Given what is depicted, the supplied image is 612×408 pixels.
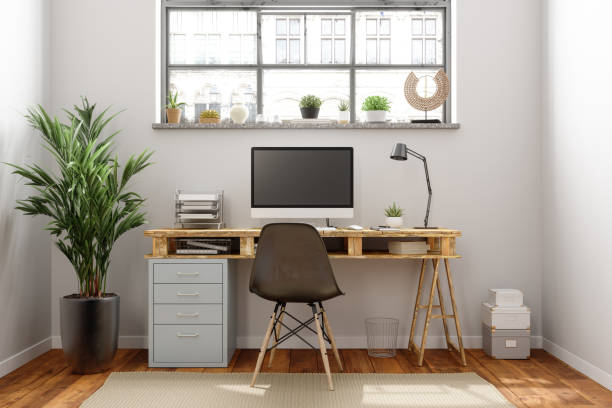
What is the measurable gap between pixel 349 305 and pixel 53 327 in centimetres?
201

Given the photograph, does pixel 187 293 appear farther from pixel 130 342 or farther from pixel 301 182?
pixel 301 182

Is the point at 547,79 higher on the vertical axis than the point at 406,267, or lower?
higher

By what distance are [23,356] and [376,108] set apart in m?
2.73

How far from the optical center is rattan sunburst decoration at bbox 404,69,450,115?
140 inches

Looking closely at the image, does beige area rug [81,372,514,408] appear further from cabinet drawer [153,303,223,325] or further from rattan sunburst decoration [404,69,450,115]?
rattan sunburst decoration [404,69,450,115]

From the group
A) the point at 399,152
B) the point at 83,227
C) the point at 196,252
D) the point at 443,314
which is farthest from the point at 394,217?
the point at 83,227

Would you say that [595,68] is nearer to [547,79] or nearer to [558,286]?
[547,79]

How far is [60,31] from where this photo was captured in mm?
3543

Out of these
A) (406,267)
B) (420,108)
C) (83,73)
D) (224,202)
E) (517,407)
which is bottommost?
(517,407)

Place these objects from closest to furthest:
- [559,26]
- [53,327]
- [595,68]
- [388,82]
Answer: [595,68]
[559,26]
[53,327]
[388,82]

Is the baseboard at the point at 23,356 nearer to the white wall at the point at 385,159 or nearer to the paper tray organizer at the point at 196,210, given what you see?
the white wall at the point at 385,159

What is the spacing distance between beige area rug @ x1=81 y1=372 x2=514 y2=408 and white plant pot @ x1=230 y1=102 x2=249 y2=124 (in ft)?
5.53

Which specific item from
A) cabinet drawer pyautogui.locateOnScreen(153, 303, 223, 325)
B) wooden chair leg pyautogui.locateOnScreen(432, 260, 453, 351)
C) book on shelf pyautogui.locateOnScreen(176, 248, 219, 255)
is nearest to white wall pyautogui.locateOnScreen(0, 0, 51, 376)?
cabinet drawer pyautogui.locateOnScreen(153, 303, 223, 325)

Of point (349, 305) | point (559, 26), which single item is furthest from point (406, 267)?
point (559, 26)
